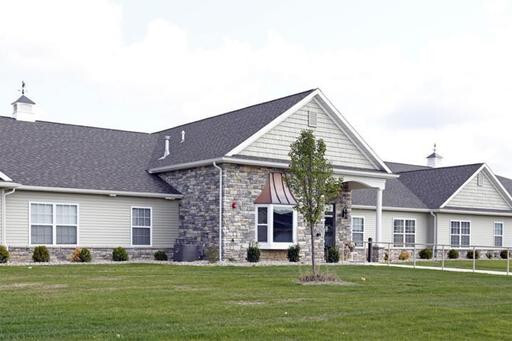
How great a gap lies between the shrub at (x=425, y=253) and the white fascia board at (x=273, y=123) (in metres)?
12.0

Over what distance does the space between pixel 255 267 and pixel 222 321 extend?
41.1 ft

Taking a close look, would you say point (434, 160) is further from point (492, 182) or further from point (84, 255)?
point (84, 255)

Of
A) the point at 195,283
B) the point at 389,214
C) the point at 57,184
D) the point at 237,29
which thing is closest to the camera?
the point at 195,283

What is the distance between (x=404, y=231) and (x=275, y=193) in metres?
12.4

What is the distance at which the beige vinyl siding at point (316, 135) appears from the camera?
86.0 feet

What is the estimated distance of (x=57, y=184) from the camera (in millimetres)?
24766

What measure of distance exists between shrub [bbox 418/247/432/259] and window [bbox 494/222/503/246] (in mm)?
6513

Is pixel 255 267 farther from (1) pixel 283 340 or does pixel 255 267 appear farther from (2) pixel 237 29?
(1) pixel 283 340

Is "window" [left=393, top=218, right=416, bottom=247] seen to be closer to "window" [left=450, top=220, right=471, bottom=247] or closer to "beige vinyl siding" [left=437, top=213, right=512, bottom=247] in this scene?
"beige vinyl siding" [left=437, top=213, right=512, bottom=247]

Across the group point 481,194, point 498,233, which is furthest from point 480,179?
point 498,233

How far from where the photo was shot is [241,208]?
2558 cm

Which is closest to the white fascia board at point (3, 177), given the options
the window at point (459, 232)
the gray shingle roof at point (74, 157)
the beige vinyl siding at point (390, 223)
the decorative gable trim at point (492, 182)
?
the gray shingle roof at point (74, 157)

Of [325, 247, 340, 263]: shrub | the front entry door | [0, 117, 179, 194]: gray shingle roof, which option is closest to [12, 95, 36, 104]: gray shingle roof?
[0, 117, 179, 194]: gray shingle roof

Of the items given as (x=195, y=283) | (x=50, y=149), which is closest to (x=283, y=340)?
(x=195, y=283)
